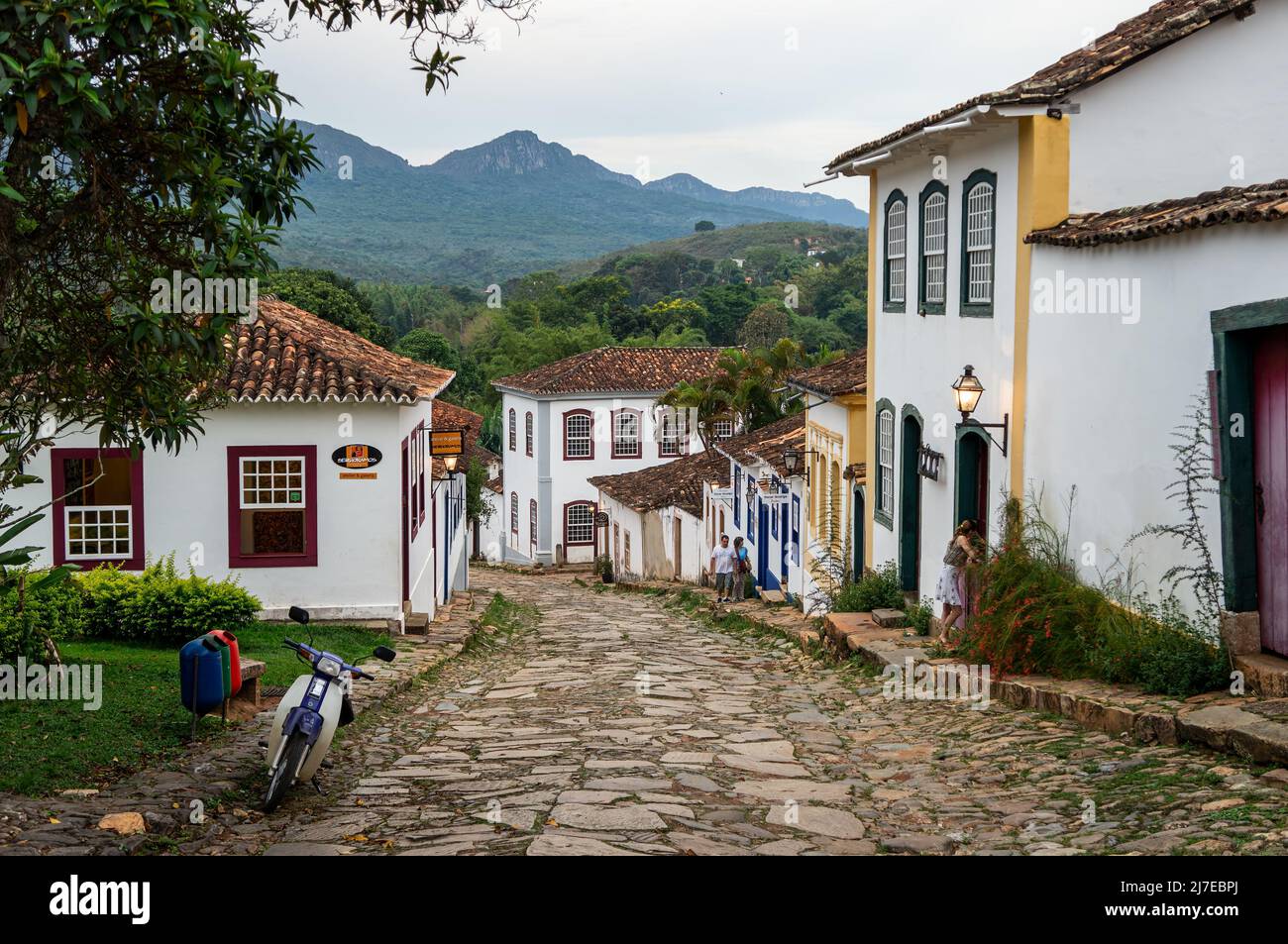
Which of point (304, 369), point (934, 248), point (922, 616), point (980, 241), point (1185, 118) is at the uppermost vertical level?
point (1185, 118)

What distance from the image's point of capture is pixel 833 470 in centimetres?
2027

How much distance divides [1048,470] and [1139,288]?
229 centimetres

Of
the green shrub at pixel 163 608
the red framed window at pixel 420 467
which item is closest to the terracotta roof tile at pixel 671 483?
the red framed window at pixel 420 467

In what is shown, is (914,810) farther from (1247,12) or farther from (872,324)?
(872,324)

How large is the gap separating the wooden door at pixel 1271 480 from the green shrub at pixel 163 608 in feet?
29.5

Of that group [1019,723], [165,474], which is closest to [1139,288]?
[1019,723]

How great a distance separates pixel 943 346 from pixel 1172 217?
5267mm

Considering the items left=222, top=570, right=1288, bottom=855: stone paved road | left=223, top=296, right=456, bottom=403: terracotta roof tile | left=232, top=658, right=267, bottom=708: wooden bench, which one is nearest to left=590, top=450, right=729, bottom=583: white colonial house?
left=223, top=296, right=456, bottom=403: terracotta roof tile

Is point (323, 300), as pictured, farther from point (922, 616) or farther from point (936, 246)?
point (922, 616)

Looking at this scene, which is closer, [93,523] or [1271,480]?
[1271,480]

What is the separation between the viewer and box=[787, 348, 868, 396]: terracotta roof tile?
1880 centimetres

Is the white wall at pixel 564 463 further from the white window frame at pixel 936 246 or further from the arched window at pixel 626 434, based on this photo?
the white window frame at pixel 936 246

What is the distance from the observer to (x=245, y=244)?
24.4ft

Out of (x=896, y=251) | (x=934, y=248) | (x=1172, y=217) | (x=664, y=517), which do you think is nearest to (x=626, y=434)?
(x=664, y=517)
